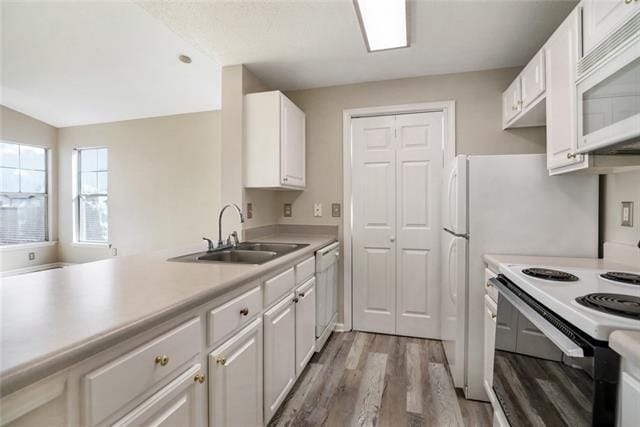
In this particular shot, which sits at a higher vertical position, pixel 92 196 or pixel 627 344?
pixel 92 196

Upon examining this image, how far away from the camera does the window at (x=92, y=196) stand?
4.72 metres

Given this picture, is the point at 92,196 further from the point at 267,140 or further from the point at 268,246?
the point at 268,246

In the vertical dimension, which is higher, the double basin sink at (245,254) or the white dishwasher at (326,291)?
the double basin sink at (245,254)

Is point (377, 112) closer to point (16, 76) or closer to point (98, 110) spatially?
point (98, 110)

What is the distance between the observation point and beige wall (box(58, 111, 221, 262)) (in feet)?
13.3

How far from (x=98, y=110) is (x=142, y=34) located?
220cm

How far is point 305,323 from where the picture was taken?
6.82 ft

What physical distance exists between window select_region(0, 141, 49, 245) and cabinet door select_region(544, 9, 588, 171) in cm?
638

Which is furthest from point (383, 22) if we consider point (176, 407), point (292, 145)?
point (176, 407)

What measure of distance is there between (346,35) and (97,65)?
8.63 ft

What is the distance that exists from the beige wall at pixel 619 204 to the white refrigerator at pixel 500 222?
78 mm

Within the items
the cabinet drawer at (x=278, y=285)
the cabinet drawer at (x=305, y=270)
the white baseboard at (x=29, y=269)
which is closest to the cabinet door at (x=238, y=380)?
the cabinet drawer at (x=278, y=285)

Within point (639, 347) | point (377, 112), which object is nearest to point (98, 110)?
point (377, 112)

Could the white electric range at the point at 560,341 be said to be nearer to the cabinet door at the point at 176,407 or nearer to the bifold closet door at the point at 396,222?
the cabinet door at the point at 176,407
